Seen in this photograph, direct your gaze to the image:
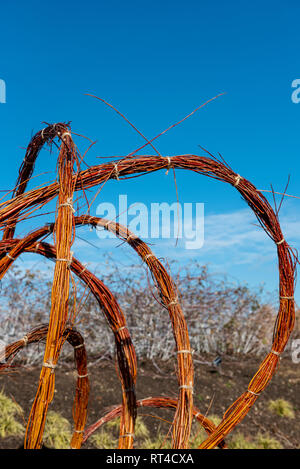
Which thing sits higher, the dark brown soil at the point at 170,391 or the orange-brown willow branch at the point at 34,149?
the orange-brown willow branch at the point at 34,149

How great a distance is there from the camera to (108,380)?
5.83 m

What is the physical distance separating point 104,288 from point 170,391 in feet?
10.8

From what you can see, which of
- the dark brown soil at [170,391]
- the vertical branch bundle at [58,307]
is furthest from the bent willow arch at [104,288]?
the dark brown soil at [170,391]

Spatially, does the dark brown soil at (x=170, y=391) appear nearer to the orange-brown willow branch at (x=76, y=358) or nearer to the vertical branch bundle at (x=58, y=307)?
the orange-brown willow branch at (x=76, y=358)

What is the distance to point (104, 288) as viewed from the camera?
8.63 ft

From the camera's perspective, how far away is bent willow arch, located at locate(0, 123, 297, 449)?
2068 mm

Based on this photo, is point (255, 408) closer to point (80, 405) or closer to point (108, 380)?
point (108, 380)

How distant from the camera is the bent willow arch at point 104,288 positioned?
6.79ft

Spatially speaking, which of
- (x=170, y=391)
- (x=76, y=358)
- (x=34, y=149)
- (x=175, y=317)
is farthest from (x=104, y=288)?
(x=170, y=391)

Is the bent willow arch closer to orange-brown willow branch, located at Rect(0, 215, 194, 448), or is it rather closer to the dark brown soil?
orange-brown willow branch, located at Rect(0, 215, 194, 448)

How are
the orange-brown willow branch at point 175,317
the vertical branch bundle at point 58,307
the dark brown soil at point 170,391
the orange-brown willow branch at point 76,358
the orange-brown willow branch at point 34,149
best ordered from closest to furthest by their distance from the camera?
1. the vertical branch bundle at point 58,307
2. the orange-brown willow branch at point 175,317
3. the orange-brown willow branch at point 34,149
4. the orange-brown willow branch at point 76,358
5. the dark brown soil at point 170,391

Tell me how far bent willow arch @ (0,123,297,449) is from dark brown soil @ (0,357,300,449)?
202cm

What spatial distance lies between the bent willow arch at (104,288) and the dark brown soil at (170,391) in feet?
6.64
